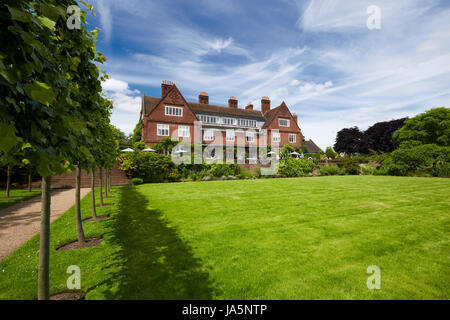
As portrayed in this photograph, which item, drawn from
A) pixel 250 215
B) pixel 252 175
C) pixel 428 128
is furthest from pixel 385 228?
pixel 428 128

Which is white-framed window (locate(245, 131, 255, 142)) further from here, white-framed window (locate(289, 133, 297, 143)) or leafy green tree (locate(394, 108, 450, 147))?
leafy green tree (locate(394, 108, 450, 147))

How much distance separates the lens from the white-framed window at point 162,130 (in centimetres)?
3113

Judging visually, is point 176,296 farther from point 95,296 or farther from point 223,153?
point 223,153

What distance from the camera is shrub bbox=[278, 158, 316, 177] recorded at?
27016 millimetres

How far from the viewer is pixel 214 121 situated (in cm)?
3806

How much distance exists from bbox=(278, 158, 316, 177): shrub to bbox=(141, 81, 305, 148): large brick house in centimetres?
1272

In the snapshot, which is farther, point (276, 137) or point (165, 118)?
point (276, 137)

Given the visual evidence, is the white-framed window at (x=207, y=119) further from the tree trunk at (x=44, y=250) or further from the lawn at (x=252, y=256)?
the tree trunk at (x=44, y=250)

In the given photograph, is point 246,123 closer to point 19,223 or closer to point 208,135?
point 208,135

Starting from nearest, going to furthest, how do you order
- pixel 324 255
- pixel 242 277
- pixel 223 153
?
pixel 242 277 < pixel 324 255 < pixel 223 153

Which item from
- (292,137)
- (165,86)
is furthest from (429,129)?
(165,86)

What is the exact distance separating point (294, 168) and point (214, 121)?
17.4m
